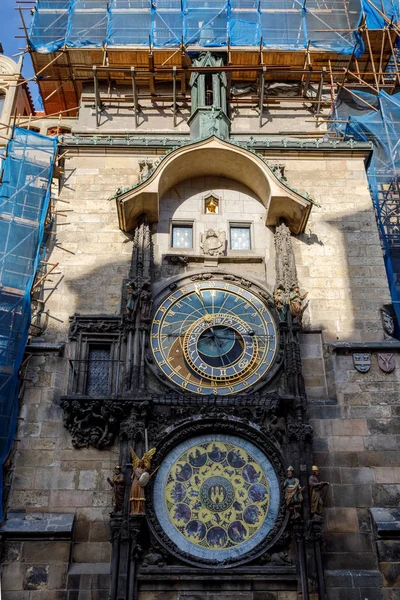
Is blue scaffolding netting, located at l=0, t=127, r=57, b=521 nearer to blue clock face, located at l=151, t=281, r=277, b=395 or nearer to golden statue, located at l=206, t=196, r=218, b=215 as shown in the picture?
blue clock face, located at l=151, t=281, r=277, b=395

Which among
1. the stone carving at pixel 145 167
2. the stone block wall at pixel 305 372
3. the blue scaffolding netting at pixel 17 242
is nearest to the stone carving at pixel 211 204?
the stone block wall at pixel 305 372

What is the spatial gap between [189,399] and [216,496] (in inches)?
61.0

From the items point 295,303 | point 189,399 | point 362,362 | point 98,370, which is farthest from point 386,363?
point 98,370

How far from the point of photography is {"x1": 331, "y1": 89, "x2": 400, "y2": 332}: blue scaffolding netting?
46.7ft

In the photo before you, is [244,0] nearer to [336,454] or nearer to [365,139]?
[365,139]

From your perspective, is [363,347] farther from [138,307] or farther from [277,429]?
[138,307]

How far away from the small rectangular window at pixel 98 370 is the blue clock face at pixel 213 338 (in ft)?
2.82

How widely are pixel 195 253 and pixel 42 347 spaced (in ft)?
11.0

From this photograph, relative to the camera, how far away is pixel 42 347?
38.9 feet

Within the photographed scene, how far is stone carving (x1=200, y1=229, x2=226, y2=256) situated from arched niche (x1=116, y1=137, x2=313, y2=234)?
961mm

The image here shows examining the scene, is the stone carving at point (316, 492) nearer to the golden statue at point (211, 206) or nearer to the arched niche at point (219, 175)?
the arched niche at point (219, 175)

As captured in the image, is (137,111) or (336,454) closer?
(336,454)

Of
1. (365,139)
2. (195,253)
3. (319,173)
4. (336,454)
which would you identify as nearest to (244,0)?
(365,139)

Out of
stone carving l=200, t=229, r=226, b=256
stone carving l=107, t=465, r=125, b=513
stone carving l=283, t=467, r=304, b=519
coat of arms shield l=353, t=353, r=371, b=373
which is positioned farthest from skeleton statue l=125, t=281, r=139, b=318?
coat of arms shield l=353, t=353, r=371, b=373
